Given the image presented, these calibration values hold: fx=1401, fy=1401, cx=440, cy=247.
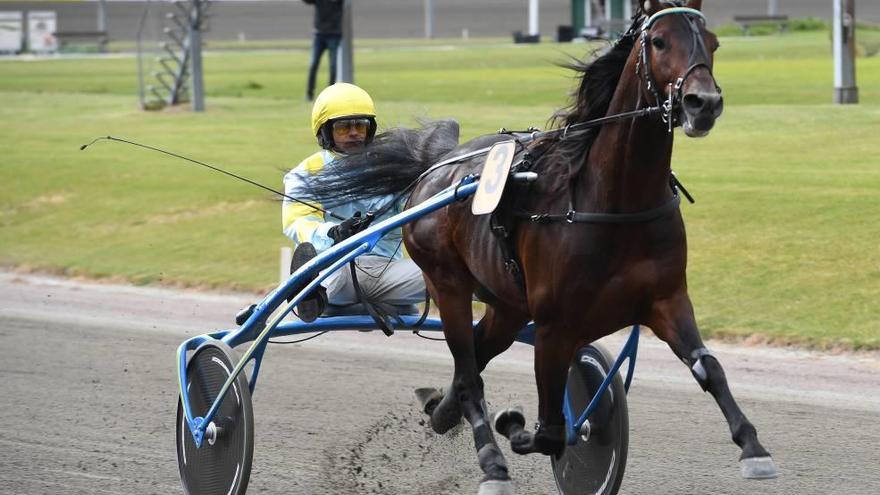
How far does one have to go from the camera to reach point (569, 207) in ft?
12.3

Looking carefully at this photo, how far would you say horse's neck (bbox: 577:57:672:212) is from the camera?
363cm

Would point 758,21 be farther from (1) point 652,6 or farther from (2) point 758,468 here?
(2) point 758,468

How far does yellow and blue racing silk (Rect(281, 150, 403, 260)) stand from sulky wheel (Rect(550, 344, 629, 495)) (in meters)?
0.94

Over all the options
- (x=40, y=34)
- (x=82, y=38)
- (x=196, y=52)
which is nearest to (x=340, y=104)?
(x=196, y=52)

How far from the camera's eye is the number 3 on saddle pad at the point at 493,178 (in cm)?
384

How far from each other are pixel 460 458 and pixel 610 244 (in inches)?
63.3

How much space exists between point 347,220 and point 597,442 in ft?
3.79

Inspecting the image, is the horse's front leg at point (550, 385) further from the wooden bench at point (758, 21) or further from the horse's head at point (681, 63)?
the wooden bench at point (758, 21)

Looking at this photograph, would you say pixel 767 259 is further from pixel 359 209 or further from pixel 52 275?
pixel 52 275

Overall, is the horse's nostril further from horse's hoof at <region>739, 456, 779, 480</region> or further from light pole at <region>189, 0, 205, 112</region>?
light pole at <region>189, 0, 205, 112</region>

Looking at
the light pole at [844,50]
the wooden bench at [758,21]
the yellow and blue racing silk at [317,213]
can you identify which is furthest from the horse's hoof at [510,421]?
the wooden bench at [758,21]

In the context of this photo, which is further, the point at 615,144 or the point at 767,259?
the point at 767,259

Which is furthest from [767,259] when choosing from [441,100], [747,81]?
[747,81]

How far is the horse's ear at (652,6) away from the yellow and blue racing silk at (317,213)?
1584mm
